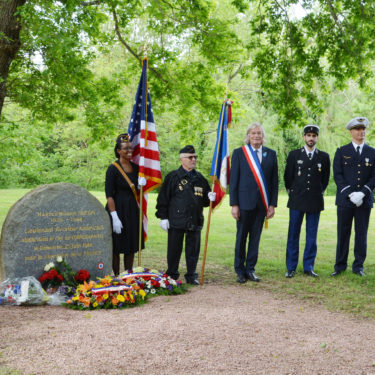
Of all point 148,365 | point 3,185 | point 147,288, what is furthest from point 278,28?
point 3,185

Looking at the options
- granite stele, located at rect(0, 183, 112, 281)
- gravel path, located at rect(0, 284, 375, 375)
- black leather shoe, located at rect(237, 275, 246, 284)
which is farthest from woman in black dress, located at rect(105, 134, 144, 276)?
black leather shoe, located at rect(237, 275, 246, 284)

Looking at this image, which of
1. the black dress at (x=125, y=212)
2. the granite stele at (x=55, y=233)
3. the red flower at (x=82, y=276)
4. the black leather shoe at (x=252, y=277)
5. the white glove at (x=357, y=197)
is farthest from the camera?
the black leather shoe at (x=252, y=277)

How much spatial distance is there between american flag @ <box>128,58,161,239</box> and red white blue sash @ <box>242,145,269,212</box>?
1251mm

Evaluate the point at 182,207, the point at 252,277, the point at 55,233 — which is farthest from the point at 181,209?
the point at 55,233

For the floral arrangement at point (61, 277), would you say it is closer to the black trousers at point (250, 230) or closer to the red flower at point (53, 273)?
the red flower at point (53, 273)

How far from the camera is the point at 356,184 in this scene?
6512 millimetres

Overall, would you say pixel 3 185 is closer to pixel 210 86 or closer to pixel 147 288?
pixel 210 86

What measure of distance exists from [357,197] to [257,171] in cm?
145

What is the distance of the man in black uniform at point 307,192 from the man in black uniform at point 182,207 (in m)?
1.35

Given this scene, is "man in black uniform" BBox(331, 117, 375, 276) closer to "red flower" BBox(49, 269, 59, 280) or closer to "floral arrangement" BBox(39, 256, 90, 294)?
"floral arrangement" BBox(39, 256, 90, 294)

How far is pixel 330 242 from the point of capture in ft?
35.2

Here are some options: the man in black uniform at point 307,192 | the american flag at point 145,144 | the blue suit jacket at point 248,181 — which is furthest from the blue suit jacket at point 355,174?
the american flag at point 145,144

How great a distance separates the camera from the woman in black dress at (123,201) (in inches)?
236

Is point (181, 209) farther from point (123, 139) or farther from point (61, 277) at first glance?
point (61, 277)
